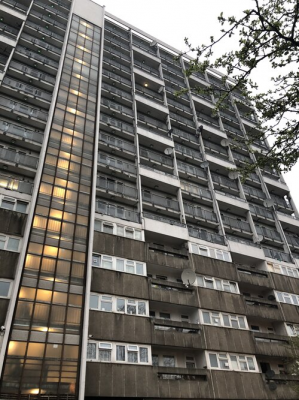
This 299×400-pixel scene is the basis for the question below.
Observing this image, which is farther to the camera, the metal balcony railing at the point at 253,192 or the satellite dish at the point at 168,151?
the metal balcony railing at the point at 253,192

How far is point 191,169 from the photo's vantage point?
35.8 m

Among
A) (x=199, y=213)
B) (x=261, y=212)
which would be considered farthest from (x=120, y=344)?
(x=261, y=212)

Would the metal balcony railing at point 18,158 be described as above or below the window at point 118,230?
above

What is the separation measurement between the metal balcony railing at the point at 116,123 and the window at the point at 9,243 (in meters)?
17.0

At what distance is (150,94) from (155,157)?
1196 cm

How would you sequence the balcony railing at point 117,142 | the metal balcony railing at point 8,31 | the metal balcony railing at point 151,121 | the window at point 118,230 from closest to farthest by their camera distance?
the window at point 118,230
the balcony railing at point 117,142
the metal balcony railing at point 8,31
the metal balcony railing at point 151,121

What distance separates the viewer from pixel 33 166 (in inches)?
1017

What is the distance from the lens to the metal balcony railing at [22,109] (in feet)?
94.4

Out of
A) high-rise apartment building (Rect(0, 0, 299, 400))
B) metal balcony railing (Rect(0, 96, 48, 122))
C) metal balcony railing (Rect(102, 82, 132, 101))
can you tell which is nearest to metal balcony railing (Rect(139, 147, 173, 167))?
high-rise apartment building (Rect(0, 0, 299, 400))

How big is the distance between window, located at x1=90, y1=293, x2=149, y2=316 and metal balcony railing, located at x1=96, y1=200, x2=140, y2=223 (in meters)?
6.77

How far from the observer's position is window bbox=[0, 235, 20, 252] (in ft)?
65.8

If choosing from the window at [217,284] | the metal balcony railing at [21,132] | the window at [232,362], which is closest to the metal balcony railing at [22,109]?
the metal balcony railing at [21,132]

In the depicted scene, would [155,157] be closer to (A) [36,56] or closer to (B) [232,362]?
(A) [36,56]

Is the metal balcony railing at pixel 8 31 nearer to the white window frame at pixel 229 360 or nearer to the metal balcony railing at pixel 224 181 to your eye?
the metal balcony railing at pixel 224 181
